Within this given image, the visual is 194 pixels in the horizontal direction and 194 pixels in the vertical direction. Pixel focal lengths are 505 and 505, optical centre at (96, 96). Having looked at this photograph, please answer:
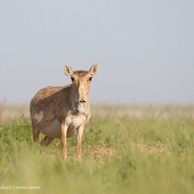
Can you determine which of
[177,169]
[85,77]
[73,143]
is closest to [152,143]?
Answer: [73,143]

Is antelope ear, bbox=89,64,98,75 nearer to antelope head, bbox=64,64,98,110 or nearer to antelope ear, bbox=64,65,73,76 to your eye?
antelope head, bbox=64,64,98,110

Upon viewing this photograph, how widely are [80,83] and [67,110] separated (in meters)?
0.93

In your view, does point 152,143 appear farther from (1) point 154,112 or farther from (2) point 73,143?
(1) point 154,112

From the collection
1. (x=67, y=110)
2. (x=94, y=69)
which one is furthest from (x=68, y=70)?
(x=67, y=110)

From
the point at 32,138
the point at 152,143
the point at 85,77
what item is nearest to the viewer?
the point at 85,77

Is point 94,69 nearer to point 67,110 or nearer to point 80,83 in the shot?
point 80,83

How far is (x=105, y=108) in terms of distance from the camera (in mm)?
22969

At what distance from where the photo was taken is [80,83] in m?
11.7

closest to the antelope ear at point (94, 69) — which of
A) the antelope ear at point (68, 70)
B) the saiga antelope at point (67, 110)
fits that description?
the saiga antelope at point (67, 110)

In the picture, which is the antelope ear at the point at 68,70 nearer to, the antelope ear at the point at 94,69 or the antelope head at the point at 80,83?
the antelope head at the point at 80,83

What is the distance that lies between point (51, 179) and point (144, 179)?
1.40m

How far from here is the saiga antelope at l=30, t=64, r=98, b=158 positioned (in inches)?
469

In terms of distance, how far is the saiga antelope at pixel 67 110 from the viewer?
11.9 m

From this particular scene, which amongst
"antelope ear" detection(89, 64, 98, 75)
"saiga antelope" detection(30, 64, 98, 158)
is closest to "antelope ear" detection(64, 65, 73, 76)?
"saiga antelope" detection(30, 64, 98, 158)
